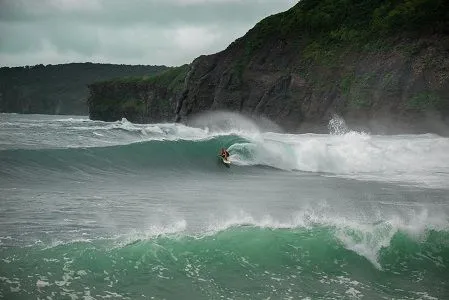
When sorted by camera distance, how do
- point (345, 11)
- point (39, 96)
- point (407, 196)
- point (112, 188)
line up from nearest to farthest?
Result: point (407, 196), point (112, 188), point (345, 11), point (39, 96)

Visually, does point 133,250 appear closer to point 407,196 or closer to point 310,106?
point 407,196

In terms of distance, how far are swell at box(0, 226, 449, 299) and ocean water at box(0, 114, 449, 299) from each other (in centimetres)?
3

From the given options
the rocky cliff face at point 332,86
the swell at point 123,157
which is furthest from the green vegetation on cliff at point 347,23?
the swell at point 123,157

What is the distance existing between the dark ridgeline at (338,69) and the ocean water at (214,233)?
1723cm

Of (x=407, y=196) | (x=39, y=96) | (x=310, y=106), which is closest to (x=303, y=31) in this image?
(x=310, y=106)

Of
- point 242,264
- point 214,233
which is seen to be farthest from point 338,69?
point 242,264

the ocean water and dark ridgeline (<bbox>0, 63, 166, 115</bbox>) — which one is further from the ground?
dark ridgeline (<bbox>0, 63, 166, 115</bbox>)

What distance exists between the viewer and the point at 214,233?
9.95 meters

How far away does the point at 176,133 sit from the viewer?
44.3 metres

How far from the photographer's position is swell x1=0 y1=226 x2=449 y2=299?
7883 millimetres

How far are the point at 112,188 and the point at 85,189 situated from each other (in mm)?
861

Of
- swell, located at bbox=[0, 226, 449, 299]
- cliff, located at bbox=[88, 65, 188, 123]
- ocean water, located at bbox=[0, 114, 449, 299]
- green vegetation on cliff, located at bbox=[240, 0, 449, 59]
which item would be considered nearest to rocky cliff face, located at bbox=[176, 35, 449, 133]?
green vegetation on cliff, located at bbox=[240, 0, 449, 59]

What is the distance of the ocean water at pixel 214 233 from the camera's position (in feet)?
26.0

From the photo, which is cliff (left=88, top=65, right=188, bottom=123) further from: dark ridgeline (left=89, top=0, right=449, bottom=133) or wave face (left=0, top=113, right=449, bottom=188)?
wave face (left=0, top=113, right=449, bottom=188)
